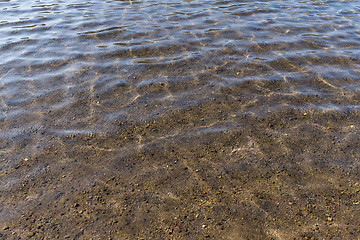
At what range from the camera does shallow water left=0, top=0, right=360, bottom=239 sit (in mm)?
2842

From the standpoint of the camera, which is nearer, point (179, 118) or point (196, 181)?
point (196, 181)

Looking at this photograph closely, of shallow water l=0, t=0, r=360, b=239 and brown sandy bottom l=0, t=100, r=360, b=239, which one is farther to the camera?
shallow water l=0, t=0, r=360, b=239

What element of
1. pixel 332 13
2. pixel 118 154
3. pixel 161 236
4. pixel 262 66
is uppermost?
pixel 332 13

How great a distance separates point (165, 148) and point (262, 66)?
2975 mm

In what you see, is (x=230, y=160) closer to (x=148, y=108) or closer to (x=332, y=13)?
(x=148, y=108)

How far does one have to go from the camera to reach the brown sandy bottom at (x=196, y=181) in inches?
102

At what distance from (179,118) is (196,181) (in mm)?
1220

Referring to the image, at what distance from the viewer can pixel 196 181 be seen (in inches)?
121

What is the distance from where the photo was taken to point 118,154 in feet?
11.3

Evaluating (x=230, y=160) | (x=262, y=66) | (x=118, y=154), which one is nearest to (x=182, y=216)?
(x=230, y=160)

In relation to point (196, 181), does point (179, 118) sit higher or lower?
higher

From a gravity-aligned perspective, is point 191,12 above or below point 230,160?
above

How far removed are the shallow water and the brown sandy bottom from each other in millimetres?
17

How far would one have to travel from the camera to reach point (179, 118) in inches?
159
